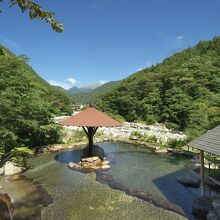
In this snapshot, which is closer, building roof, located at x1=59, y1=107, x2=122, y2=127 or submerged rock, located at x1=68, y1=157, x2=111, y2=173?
submerged rock, located at x1=68, y1=157, x2=111, y2=173

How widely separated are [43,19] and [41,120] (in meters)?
14.7

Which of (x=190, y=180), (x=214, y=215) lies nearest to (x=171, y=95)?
(x=190, y=180)

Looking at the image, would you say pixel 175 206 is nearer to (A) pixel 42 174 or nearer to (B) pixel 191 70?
(A) pixel 42 174

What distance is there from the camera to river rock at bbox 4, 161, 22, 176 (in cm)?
1298

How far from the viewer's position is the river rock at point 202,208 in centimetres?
795

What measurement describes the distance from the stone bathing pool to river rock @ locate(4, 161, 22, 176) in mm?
534

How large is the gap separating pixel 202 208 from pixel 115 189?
3.90 m

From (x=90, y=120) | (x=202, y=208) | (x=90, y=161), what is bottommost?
(x=202, y=208)

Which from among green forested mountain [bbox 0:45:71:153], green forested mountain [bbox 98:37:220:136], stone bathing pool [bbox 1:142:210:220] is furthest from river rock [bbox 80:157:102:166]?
green forested mountain [bbox 98:37:220:136]

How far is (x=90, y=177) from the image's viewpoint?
12727mm

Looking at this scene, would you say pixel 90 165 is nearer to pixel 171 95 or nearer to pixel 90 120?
pixel 90 120

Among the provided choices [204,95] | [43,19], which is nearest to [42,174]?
[43,19]

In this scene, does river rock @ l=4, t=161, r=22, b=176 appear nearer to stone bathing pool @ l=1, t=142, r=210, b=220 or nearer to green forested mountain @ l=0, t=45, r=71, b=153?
stone bathing pool @ l=1, t=142, r=210, b=220

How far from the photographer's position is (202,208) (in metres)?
8.06
